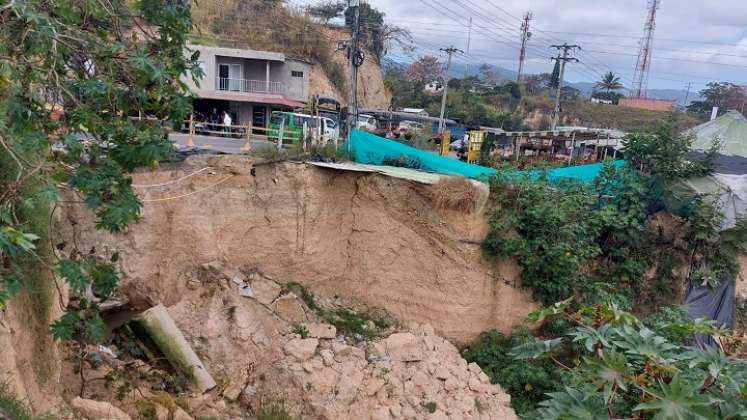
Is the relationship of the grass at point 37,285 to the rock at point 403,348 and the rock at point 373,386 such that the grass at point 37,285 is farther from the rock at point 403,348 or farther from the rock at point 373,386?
the rock at point 403,348

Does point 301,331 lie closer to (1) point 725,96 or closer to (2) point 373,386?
(2) point 373,386

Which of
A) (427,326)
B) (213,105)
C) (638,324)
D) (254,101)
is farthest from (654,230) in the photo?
(213,105)

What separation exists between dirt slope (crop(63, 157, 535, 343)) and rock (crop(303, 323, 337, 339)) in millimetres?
1166

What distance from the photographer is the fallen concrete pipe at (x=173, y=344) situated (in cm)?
685

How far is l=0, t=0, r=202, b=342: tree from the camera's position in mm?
3115

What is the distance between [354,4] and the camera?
13.1m

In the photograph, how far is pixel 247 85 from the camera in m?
24.1

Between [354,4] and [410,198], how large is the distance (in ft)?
20.7

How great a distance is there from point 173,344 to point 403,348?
3.62 meters

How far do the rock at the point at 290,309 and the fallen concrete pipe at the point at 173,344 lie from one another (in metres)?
1.71

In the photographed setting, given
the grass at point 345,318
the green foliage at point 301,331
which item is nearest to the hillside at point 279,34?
the grass at point 345,318

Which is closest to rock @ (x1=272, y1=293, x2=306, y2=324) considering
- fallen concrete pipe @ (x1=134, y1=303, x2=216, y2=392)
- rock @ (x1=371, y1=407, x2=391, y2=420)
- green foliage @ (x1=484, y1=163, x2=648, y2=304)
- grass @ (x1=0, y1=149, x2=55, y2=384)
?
fallen concrete pipe @ (x1=134, y1=303, x2=216, y2=392)

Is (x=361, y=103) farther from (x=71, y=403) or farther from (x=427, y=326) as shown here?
(x=71, y=403)

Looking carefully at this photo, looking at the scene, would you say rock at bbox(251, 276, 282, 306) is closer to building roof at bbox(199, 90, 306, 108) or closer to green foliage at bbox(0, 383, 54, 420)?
green foliage at bbox(0, 383, 54, 420)
